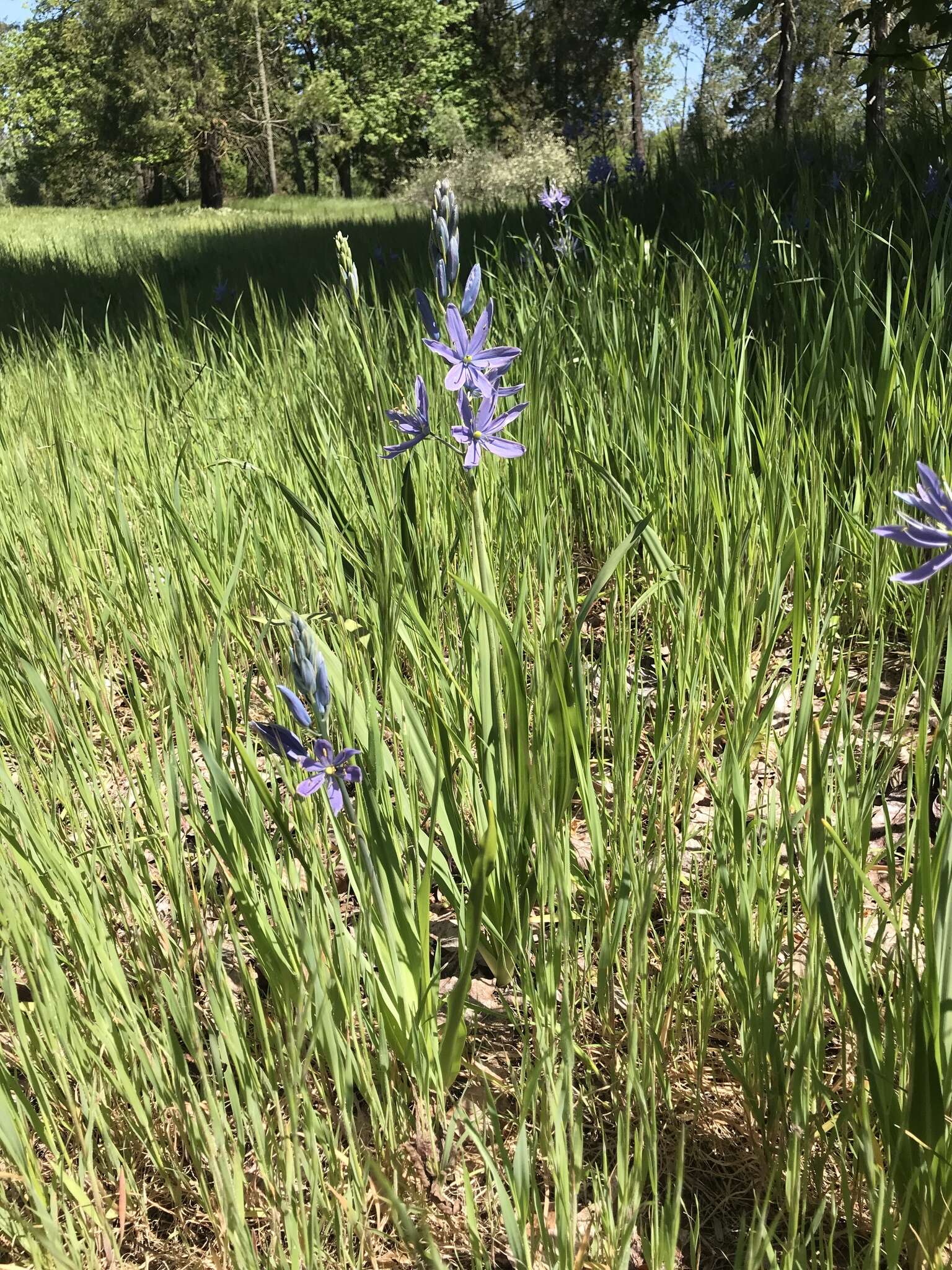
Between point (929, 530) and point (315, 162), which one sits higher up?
point (315, 162)

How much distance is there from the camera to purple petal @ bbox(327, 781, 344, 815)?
35.5 inches

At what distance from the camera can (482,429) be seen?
4.01 ft

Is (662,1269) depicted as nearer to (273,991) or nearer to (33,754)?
(273,991)

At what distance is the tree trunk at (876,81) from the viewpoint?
3781 mm

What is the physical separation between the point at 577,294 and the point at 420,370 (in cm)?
64

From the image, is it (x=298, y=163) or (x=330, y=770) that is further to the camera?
(x=298, y=163)

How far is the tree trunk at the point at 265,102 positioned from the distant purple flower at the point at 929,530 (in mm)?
31458

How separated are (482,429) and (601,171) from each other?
368cm

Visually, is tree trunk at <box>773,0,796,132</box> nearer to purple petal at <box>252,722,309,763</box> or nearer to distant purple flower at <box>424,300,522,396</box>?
distant purple flower at <box>424,300,522,396</box>

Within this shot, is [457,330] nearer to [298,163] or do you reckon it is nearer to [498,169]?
[498,169]

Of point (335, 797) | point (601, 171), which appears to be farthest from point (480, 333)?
point (601, 171)

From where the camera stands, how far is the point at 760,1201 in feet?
3.34

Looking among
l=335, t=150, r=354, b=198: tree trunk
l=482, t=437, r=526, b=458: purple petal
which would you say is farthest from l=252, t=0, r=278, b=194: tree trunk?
l=482, t=437, r=526, b=458: purple petal

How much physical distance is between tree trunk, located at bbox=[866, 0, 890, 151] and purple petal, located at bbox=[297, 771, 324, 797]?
3.77 m
